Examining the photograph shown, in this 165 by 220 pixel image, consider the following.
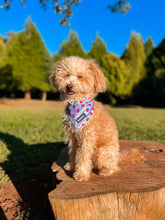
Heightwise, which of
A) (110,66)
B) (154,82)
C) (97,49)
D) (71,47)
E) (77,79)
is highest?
(97,49)

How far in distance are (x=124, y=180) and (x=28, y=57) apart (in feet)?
102

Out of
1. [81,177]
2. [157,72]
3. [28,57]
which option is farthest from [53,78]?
[28,57]

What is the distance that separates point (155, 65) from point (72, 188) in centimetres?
3117

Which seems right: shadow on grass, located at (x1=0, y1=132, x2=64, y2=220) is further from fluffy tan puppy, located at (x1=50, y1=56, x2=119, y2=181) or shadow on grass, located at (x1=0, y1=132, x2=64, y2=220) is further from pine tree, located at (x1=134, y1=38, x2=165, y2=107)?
pine tree, located at (x1=134, y1=38, x2=165, y2=107)

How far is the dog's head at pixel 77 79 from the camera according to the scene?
2863 millimetres

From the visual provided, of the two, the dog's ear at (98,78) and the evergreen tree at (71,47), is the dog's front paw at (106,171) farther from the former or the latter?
the evergreen tree at (71,47)

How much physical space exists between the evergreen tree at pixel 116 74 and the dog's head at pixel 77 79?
86.9ft

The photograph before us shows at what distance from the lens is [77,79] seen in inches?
113

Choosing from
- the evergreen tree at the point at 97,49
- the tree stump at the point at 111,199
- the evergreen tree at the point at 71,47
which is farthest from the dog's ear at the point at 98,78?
the evergreen tree at the point at 97,49

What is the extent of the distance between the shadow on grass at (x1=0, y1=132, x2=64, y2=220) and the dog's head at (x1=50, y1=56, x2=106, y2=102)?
6.98ft

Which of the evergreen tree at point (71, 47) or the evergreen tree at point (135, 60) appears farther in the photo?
the evergreen tree at point (71, 47)

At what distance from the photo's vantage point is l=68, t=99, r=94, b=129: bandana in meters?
2.95

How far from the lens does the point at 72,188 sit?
2512 mm

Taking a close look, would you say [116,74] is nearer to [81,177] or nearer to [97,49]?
[97,49]
